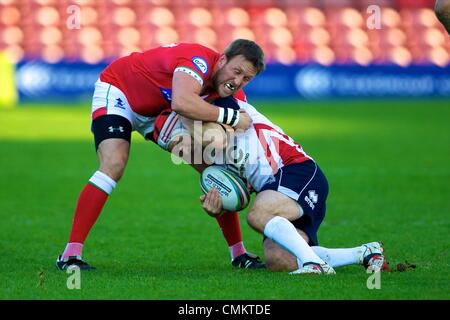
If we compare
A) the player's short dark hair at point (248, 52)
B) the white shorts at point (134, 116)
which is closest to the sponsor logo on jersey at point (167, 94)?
the white shorts at point (134, 116)

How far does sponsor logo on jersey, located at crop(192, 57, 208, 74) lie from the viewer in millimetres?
6543

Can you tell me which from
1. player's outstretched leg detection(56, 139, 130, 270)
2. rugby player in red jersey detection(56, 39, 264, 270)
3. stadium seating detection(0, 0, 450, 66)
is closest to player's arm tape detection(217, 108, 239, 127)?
rugby player in red jersey detection(56, 39, 264, 270)

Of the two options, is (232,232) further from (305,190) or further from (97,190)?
(97,190)

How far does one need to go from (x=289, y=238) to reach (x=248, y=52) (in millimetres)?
1389

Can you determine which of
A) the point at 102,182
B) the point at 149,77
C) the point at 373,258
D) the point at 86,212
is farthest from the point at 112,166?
the point at 373,258

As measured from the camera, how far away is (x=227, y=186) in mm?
6461

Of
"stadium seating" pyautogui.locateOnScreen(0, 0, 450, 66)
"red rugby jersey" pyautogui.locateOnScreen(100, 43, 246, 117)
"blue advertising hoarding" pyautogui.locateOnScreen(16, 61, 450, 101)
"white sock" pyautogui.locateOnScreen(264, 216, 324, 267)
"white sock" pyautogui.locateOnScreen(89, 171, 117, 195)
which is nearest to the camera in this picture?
"white sock" pyautogui.locateOnScreen(264, 216, 324, 267)

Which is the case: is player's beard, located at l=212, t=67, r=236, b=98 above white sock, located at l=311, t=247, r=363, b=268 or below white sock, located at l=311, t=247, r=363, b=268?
above

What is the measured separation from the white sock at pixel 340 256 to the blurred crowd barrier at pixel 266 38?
65.3 ft

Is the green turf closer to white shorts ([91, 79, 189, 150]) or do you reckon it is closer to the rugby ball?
the rugby ball

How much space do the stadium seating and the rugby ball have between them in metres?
20.7

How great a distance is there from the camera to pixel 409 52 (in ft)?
101

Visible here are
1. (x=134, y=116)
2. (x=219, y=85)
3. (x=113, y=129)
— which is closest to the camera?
(x=219, y=85)

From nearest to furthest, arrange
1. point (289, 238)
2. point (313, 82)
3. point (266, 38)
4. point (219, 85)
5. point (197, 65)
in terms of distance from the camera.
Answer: point (289, 238) → point (197, 65) → point (219, 85) → point (313, 82) → point (266, 38)
